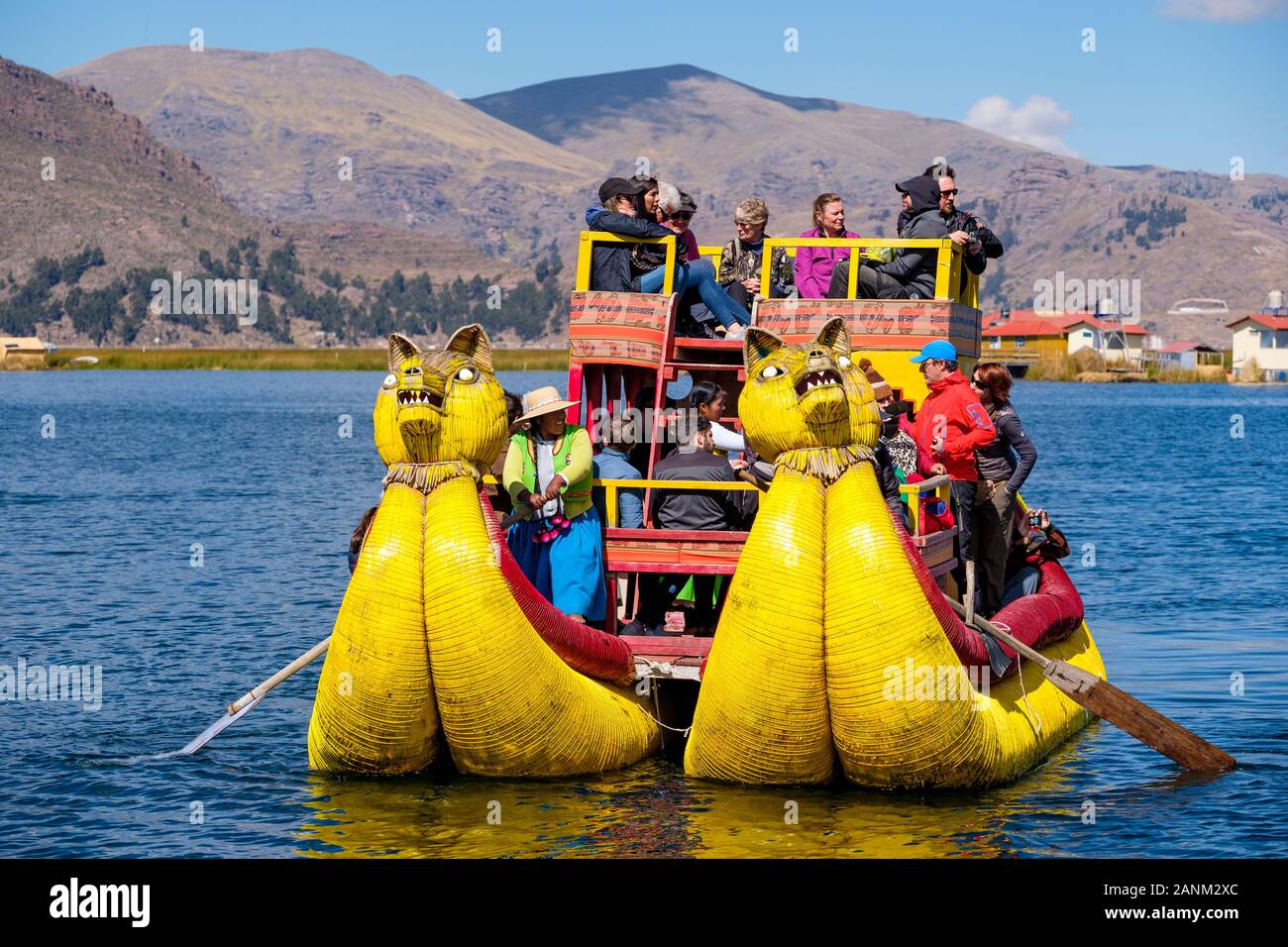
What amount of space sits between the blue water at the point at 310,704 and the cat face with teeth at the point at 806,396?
275 centimetres

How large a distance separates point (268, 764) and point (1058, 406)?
110 metres

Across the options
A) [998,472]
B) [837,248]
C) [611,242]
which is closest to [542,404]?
[611,242]

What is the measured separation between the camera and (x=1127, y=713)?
14125 millimetres

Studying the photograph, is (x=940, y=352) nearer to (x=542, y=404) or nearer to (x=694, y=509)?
(x=694, y=509)

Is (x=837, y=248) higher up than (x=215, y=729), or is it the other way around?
(x=837, y=248)

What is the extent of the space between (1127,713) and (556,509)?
4.90 metres

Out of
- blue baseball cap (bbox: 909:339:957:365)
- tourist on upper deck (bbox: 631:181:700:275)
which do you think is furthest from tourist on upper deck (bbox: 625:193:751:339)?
blue baseball cap (bbox: 909:339:957:365)

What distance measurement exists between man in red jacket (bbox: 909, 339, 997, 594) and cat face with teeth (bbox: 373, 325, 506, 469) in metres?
4.08

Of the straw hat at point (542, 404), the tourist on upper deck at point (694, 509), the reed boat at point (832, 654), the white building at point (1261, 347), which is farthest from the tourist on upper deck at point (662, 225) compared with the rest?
the white building at point (1261, 347)

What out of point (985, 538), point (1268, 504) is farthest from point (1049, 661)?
point (1268, 504)

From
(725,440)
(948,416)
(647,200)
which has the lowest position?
(725,440)

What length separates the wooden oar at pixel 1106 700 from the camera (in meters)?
13.9

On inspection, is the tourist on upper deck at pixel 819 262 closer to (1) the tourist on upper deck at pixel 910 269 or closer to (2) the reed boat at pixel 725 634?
(1) the tourist on upper deck at pixel 910 269

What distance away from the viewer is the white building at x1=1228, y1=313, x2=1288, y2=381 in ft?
537
